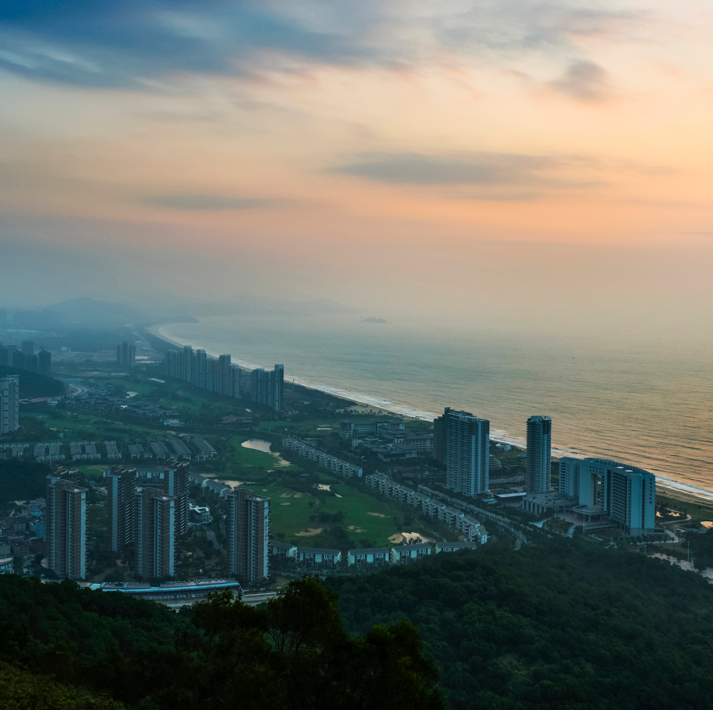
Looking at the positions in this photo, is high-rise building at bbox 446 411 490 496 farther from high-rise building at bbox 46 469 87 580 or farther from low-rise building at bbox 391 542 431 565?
high-rise building at bbox 46 469 87 580

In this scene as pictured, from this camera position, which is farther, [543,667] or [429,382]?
[429,382]

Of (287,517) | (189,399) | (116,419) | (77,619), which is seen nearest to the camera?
(77,619)

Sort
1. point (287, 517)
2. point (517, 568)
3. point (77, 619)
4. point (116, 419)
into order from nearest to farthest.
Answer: point (77, 619), point (517, 568), point (287, 517), point (116, 419)

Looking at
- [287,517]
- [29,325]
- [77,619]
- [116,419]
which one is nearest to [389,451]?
[287,517]

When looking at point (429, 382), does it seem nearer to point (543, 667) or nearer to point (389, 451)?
point (389, 451)

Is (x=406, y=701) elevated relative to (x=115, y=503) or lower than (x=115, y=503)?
elevated

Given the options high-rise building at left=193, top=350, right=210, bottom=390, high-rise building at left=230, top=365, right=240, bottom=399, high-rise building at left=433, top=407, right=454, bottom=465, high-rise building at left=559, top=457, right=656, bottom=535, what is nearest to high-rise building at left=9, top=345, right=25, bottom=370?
high-rise building at left=193, top=350, right=210, bottom=390
